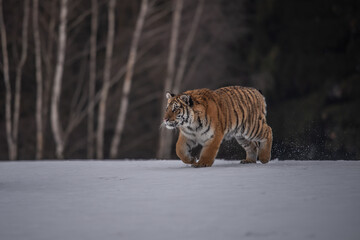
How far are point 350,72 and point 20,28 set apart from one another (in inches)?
442

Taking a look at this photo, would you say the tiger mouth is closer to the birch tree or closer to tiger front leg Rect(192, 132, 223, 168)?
tiger front leg Rect(192, 132, 223, 168)

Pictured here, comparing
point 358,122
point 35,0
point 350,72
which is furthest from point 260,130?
point 35,0

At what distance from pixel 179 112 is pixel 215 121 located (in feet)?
1.83

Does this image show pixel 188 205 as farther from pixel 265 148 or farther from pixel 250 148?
pixel 250 148

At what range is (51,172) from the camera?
800 cm

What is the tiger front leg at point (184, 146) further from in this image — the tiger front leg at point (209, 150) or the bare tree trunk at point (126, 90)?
the bare tree trunk at point (126, 90)

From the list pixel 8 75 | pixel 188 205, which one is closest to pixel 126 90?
pixel 8 75

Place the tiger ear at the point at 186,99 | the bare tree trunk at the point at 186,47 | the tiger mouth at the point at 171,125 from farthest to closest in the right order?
the bare tree trunk at the point at 186,47
the tiger ear at the point at 186,99
the tiger mouth at the point at 171,125

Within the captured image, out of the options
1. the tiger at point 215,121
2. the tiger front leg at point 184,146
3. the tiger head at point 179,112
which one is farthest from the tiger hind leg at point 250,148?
the tiger head at point 179,112

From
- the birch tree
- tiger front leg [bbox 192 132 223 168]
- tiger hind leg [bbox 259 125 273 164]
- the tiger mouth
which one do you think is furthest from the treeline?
the tiger mouth

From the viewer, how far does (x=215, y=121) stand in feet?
25.1

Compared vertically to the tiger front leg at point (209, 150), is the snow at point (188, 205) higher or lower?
higher

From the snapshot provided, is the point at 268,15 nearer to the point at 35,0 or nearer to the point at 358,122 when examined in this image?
the point at 358,122

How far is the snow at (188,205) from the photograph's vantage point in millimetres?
3754
